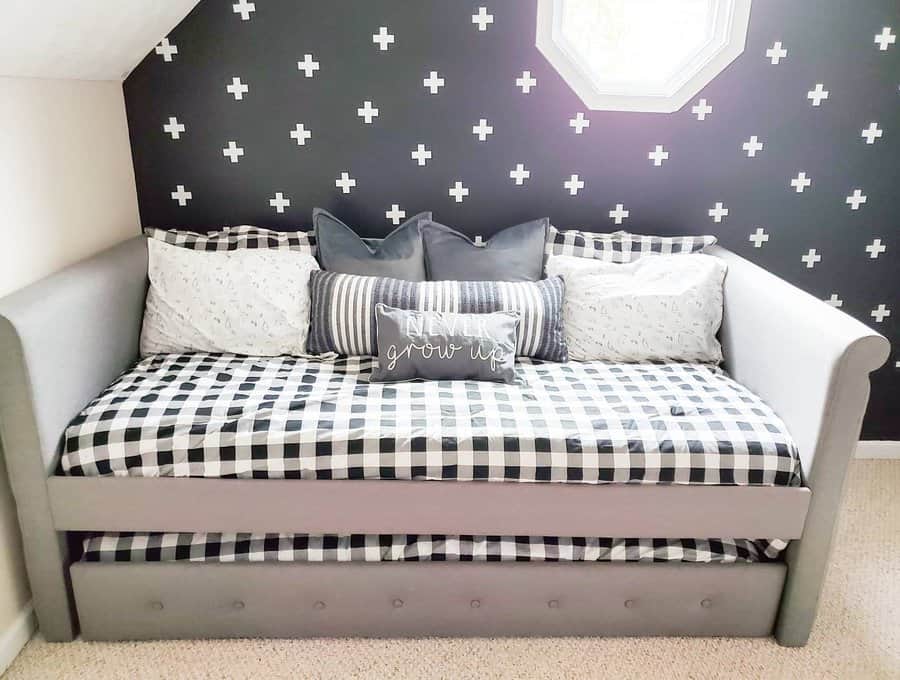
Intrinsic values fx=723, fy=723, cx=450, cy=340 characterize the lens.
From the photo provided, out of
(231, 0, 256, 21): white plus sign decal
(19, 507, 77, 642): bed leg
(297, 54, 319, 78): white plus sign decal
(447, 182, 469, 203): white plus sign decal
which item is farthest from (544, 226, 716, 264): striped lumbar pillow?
(19, 507, 77, 642): bed leg

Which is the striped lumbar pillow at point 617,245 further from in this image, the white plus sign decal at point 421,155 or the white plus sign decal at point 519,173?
the white plus sign decal at point 421,155

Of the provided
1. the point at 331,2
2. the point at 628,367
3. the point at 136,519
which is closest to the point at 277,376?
the point at 136,519

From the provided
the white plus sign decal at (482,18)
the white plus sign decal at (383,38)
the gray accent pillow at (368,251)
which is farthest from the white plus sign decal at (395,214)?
the white plus sign decal at (482,18)

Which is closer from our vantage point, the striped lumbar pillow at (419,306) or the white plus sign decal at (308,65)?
the striped lumbar pillow at (419,306)

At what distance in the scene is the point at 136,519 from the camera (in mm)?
1609

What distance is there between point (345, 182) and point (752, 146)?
1329 millimetres

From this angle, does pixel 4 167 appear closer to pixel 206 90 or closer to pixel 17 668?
pixel 206 90

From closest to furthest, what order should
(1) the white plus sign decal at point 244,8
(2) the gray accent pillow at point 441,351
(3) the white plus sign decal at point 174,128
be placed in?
1. (2) the gray accent pillow at point 441,351
2. (1) the white plus sign decal at point 244,8
3. (3) the white plus sign decal at point 174,128

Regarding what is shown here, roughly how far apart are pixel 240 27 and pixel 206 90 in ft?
0.72

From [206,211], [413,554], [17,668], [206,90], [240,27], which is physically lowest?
[17,668]

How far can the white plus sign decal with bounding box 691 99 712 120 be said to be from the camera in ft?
7.58

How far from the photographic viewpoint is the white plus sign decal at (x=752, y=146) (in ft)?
7.70

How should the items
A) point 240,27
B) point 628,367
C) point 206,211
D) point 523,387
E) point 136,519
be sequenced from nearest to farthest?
point 136,519, point 523,387, point 628,367, point 240,27, point 206,211

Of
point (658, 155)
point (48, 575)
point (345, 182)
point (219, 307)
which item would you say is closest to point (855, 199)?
point (658, 155)
